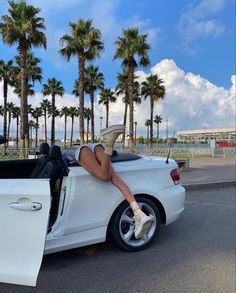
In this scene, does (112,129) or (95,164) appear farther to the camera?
(95,164)

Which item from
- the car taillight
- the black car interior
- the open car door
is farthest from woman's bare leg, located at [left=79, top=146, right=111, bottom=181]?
the open car door

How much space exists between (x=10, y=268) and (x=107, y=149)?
6.15 ft

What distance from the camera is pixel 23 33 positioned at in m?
27.1

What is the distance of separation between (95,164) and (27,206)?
1620 mm

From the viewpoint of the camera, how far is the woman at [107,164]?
4.46 metres

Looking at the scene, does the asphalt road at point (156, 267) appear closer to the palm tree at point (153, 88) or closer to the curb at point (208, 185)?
the curb at point (208, 185)

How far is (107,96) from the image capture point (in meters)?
65.1

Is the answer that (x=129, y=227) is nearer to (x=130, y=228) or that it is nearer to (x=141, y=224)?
(x=130, y=228)

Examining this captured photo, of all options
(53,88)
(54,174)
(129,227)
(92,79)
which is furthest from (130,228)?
(53,88)

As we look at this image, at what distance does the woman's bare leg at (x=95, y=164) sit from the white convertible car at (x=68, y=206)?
75 mm

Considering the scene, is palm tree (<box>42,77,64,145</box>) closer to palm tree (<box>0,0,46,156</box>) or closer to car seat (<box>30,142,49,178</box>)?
palm tree (<box>0,0,46,156</box>)

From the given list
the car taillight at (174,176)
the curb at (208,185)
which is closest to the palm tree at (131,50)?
the curb at (208,185)

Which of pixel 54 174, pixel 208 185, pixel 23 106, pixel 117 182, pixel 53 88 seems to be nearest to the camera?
pixel 54 174

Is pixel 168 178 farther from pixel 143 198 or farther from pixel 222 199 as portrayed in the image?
pixel 222 199
